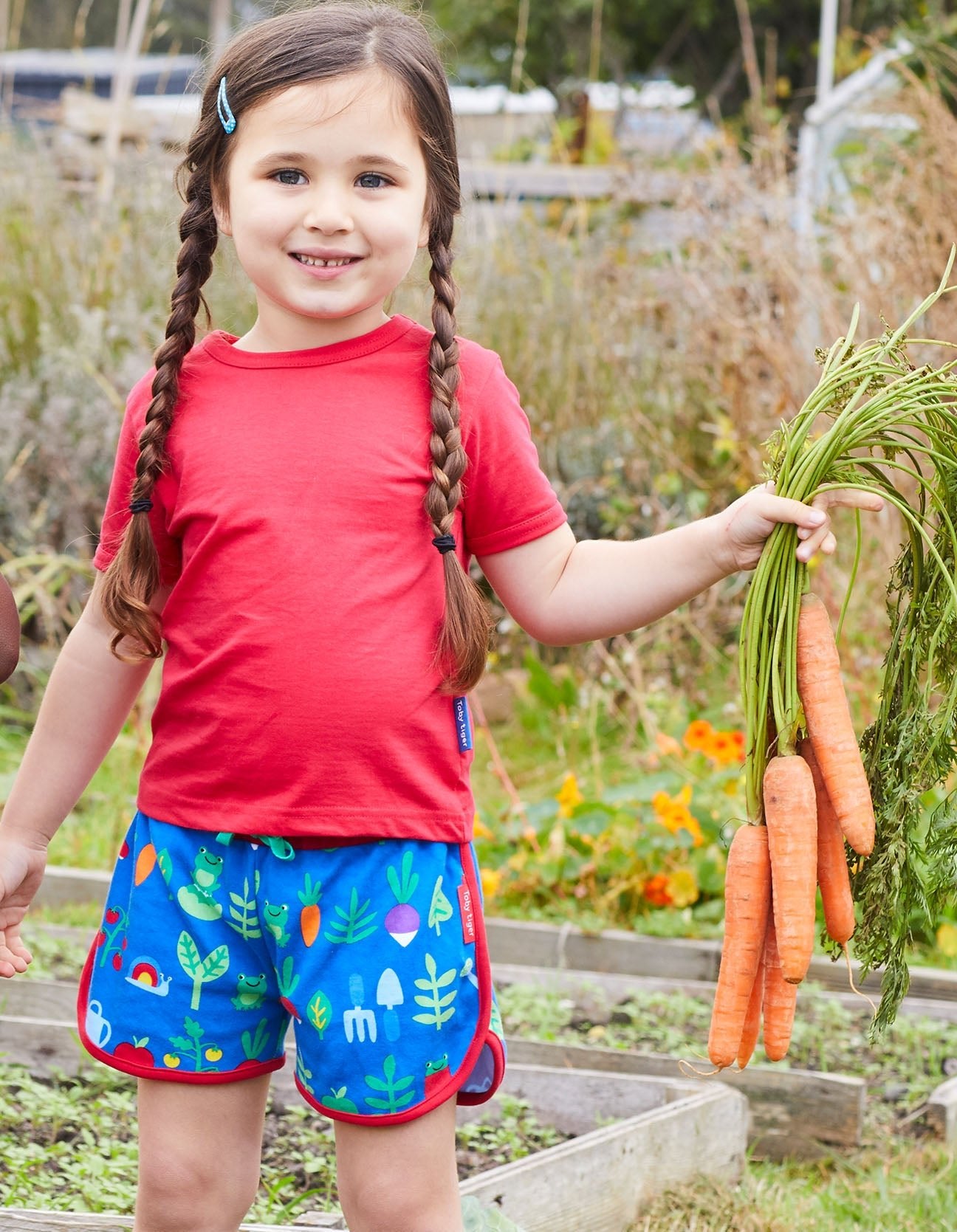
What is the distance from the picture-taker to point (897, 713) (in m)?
1.81

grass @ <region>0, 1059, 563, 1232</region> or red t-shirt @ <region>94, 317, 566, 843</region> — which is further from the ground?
red t-shirt @ <region>94, 317, 566, 843</region>

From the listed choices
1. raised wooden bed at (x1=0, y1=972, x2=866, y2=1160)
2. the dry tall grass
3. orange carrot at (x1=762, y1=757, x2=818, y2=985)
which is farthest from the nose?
the dry tall grass

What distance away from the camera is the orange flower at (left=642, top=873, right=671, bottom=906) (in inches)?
138

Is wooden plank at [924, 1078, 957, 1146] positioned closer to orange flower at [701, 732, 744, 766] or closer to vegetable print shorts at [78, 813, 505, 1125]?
orange flower at [701, 732, 744, 766]

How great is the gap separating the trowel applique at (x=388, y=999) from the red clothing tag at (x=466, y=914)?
101 millimetres

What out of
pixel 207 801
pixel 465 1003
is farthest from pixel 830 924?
pixel 207 801

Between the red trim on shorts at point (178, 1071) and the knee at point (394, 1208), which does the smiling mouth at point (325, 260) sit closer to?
the red trim on shorts at point (178, 1071)

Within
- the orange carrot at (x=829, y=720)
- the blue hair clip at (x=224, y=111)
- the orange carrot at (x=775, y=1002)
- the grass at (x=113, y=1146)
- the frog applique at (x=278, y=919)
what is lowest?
the grass at (x=113, y=1146)

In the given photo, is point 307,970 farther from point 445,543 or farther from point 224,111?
point 224,111

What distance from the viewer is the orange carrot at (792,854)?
5.65 feet

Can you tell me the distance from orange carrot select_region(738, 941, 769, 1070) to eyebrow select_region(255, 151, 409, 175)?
1.11m

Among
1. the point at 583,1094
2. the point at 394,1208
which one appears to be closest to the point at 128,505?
the point at 394,1208

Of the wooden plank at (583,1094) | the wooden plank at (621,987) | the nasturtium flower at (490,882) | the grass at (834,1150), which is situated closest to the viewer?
the grass at (834,1150)

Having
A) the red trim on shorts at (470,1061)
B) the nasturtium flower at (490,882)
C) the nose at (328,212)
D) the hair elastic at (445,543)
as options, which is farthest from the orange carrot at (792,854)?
the nasturtium flower at (490,882)
